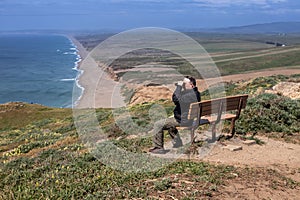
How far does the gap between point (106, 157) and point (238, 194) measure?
386 centimetres

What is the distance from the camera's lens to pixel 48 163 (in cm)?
905

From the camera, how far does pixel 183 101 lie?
344 inches

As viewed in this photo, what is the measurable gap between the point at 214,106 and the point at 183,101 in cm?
92

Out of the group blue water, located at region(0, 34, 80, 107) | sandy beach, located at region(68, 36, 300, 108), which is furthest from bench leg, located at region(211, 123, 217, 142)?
blue water, located at region(0, 34, 80, 107)

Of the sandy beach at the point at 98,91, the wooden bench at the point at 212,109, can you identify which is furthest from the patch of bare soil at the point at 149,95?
the wooden bench at the point at 212,109

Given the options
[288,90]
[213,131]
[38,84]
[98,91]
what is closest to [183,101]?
[213,131]

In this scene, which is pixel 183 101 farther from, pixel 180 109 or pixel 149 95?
pixel 149 95

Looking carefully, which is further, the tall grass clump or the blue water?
the blue water

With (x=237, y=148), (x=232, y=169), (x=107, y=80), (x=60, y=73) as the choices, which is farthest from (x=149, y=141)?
(x=60, y=73)

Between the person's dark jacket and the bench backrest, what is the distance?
0.73ft

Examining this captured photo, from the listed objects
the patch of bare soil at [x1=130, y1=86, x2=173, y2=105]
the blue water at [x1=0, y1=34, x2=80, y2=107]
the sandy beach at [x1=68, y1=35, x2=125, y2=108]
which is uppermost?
the patch of bare soil at [x1=130, y1=86, x2=173, y2=105]

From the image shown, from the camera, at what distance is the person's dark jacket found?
8.71 meters

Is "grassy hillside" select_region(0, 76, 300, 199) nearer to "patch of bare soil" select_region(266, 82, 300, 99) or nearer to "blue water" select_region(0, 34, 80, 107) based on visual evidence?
"patch of bare soil" select_region(266, 82, 300, 99)

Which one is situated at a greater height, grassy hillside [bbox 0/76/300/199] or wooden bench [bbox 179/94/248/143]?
wooden bench [bbox 179/94/248/143]
